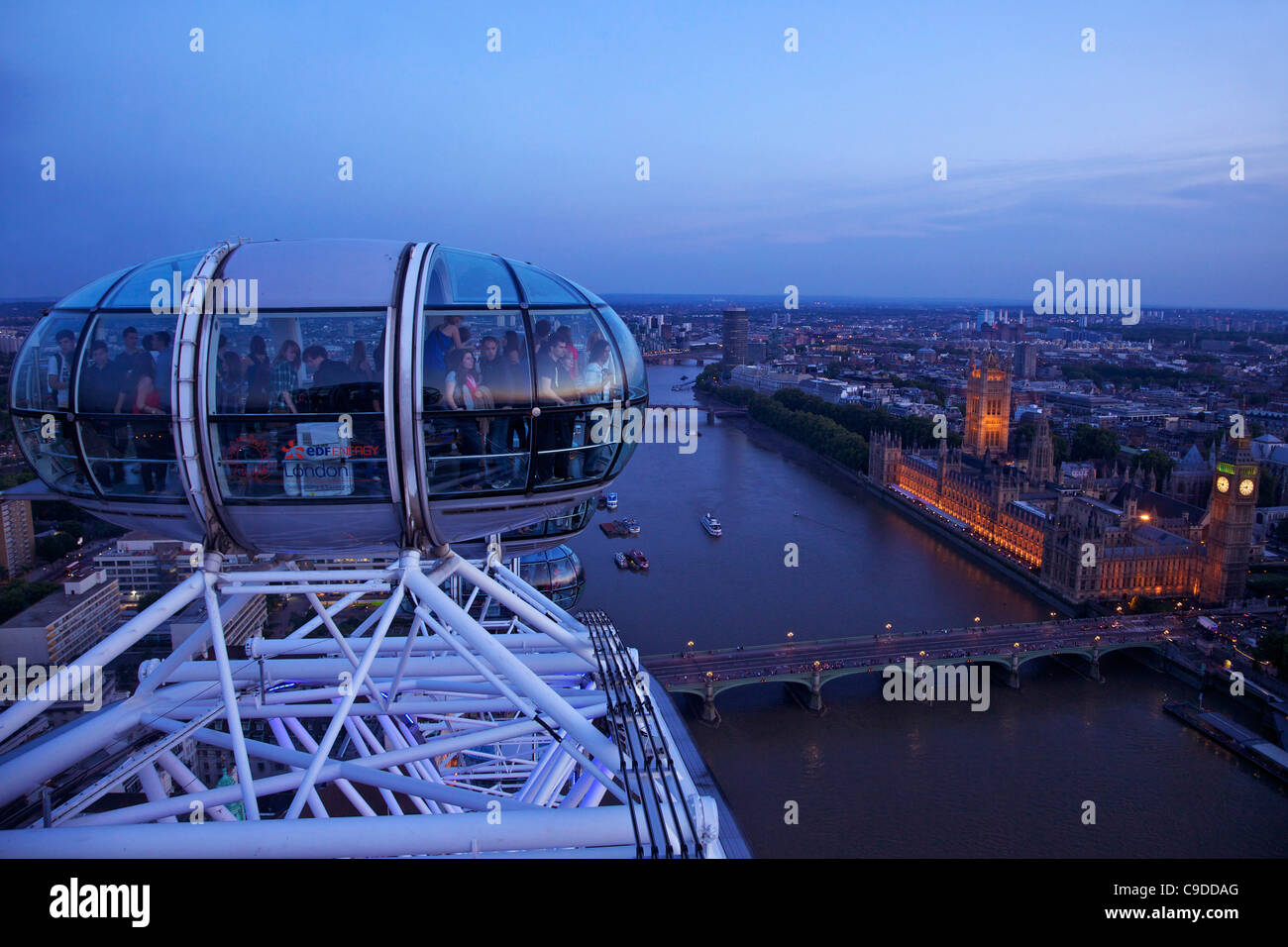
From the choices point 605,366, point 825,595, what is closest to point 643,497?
point 825,595

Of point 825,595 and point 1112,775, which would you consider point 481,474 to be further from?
point 825,595

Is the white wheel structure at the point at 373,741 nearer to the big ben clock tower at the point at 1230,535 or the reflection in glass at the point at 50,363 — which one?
the reflection in glass at the point at 50,363

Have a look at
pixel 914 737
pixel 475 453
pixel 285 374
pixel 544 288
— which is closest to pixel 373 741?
pixel 475 453

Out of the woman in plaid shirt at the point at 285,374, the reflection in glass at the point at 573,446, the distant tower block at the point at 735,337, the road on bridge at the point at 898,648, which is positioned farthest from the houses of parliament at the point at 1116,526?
the distant tower block at the point at 735,337

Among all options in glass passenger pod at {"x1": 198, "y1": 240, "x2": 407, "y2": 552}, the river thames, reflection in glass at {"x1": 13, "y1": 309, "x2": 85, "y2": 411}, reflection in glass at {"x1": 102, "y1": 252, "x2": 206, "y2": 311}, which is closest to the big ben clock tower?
the river thames

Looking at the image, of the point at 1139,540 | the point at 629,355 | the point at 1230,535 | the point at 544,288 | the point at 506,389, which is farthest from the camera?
the point at 1139,540

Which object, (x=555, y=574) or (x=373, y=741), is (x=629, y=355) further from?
(x=555, y=574)
